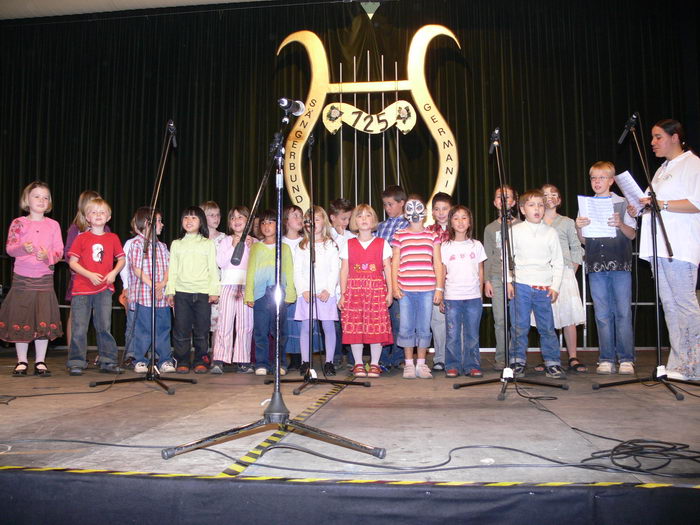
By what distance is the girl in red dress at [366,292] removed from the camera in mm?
4516

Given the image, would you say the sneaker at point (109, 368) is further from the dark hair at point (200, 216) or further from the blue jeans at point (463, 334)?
the blue jeans at point (463, 334)

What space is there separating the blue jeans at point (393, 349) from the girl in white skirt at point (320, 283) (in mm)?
540

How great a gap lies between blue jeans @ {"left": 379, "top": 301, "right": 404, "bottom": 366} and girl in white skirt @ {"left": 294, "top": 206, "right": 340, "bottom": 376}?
21.3 inches

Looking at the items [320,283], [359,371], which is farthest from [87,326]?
[359,371]

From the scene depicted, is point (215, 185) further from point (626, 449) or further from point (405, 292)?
point (626, 449)

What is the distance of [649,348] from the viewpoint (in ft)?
22.0

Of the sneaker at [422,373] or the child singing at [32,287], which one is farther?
the child singing at [32,287]

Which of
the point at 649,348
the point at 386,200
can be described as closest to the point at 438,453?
the point at 386,200

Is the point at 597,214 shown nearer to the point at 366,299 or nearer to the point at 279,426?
A: the point at 366,299

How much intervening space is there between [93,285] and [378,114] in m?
3.98

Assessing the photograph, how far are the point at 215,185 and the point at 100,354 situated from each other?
11.4ft

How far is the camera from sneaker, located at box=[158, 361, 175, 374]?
16.0 feet

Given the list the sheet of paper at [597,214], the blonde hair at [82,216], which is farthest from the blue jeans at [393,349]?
the blonde hair at [82,216]

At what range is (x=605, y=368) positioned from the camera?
14.5ft
